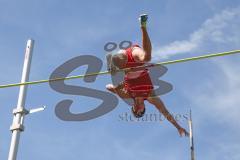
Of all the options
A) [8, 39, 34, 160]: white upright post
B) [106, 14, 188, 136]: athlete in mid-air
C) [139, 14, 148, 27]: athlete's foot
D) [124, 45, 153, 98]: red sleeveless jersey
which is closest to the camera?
[139, 14, 148, 27]: athlete's foot

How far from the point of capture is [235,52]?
35.3ft

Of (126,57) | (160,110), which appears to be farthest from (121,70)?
(160,110)

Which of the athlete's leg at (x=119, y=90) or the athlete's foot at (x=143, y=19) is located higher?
the athlete's foot at (x=143, y=19)

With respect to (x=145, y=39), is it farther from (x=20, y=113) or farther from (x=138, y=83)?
(x=20, y=113)

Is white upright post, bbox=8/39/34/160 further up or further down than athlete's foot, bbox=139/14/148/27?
further down

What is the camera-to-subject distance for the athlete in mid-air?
460 inches

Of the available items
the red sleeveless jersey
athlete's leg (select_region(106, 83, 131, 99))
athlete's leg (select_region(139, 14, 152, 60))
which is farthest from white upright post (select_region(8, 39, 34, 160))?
athlete's leg (select_region(139, 14, 152, 60))

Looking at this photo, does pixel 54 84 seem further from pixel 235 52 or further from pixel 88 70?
pixel 235 52

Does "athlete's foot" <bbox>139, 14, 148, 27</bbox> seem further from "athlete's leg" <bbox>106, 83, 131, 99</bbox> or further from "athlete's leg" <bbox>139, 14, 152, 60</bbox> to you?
"athlete's leg" <bbox>106, 83, 131, 99</bbox>

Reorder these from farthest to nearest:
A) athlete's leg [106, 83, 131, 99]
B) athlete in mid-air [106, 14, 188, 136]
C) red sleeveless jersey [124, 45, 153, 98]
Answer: athlete's leg [106, 83, 131, 99], red sleeveless jersey [124, 45, 153, 98], athlete in mid-air [106, 14, 188, 136]

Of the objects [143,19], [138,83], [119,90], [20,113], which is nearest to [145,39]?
[143,19]

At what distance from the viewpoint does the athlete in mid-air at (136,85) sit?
11672 mm

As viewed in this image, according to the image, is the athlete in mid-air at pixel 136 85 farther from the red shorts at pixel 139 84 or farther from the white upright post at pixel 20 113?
the white upright post at pixel 20 113

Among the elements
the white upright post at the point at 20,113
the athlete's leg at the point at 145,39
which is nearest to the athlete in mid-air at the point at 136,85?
the athlete's leg at the point at 145,39
